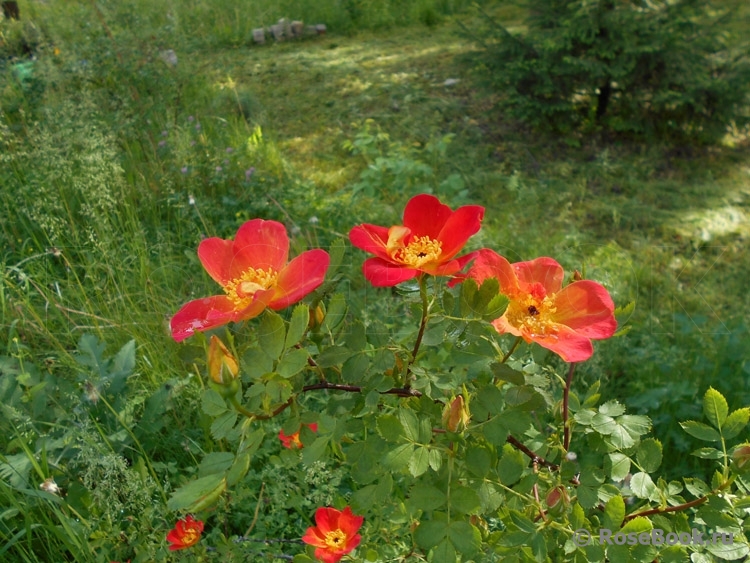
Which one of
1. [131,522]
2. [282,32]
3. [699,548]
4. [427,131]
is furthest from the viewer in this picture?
[282,32]

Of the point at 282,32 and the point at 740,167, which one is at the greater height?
the point at 282,32

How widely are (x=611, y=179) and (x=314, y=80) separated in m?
2.23

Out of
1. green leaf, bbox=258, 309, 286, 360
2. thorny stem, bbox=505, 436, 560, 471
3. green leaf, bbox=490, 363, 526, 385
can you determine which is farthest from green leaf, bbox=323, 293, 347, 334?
thorny stem, bbox=505, 436, 560, 471

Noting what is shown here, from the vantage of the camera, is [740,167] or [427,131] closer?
[740,167]

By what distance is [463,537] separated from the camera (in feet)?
2.53

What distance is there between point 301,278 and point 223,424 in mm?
194

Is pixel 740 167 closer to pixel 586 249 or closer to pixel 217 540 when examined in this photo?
pixel 586 249

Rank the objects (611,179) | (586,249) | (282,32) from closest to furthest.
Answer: (586,249), (611,179), (282,32)

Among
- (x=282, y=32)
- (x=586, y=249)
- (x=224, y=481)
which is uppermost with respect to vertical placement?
(x=282, y=32)

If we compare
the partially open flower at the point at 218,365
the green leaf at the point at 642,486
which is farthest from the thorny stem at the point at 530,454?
the partially open flower at the point at 218,365

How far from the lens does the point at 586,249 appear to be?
2.71 m

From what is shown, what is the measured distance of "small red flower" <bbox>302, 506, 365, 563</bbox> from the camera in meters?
1.03

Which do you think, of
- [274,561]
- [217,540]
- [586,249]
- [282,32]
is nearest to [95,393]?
[217,540]

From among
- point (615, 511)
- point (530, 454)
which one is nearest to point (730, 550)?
point (615, 511)
